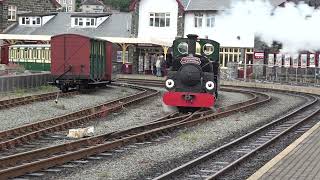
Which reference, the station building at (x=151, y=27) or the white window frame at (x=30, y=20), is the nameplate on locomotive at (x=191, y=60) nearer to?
the station building at (x=151, y=27)

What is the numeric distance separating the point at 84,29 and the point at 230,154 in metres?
43.5

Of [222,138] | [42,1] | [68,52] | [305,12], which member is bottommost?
[222,138]

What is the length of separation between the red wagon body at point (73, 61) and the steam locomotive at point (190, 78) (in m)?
7.79

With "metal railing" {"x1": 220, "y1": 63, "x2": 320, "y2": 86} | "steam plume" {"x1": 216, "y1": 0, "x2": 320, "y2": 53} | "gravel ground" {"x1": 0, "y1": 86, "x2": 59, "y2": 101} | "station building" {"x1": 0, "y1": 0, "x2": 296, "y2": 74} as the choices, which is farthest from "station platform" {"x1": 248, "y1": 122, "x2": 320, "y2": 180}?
"station building" {"x1": 0, "y1": 0, "x2": 296, "y2": 74}

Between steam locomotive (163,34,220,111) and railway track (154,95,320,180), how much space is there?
2545mm

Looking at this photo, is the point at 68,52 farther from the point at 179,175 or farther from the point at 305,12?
the point at 179,175

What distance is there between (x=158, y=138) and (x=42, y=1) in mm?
50390

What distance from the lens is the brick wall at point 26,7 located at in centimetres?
5506

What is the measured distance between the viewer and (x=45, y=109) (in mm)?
18469

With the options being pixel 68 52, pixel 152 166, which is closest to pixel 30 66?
pixel 68 52

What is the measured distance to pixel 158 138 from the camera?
1315 cm

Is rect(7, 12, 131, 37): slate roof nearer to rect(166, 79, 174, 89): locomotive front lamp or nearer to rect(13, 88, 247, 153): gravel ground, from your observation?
rect(13, 88, 247, 153): gravel ground

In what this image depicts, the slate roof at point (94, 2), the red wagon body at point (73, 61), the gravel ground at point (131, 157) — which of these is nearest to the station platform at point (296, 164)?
the gravel ground at point (131, 157)

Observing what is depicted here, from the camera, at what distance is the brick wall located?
55062 millimetres
